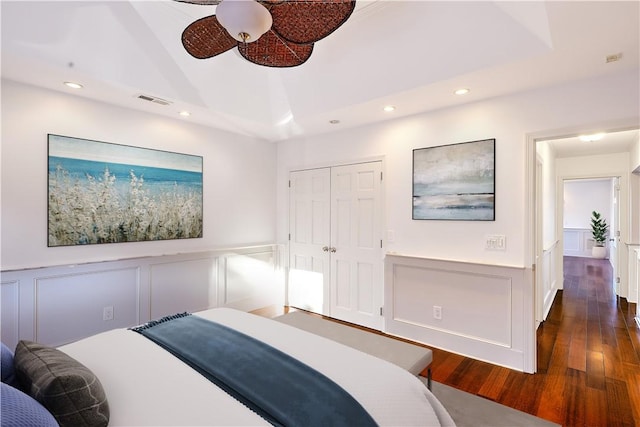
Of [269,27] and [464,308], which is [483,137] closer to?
[464,308]

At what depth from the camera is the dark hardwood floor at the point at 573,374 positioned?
2143 mm

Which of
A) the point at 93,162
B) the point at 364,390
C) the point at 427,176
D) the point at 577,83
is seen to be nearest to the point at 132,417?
the point at 364,390

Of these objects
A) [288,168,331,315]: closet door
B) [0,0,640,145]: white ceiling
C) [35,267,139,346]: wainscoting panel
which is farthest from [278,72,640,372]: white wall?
[35,267,139,346]: wainscoting panel

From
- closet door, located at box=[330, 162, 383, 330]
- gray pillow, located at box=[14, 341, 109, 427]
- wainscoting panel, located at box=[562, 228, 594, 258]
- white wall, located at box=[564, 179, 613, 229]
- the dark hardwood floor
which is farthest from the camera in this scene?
wainscoting panel, located at box=[562, 228, 594, 258]

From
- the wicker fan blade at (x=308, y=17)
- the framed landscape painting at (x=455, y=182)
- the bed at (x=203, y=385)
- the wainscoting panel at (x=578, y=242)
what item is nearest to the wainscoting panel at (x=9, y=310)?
the bed at (x=203, y=385)

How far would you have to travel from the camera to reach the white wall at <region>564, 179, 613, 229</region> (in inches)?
360

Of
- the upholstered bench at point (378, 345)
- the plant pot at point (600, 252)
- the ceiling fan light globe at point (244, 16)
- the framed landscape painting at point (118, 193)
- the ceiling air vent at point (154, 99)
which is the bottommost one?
the plant pot at point (600, 252)

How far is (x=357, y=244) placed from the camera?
380 cm

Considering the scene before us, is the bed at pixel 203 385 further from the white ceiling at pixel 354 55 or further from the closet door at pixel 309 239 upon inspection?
the closet door at pixel 309 239

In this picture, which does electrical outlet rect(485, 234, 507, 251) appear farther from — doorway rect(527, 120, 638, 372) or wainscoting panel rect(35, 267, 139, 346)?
wainscoting panel rect(35, 267, 139, 346)

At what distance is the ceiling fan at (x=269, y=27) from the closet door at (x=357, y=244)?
2030 mm

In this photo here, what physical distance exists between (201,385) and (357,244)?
8.71ft

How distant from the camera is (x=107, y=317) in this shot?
2.99m

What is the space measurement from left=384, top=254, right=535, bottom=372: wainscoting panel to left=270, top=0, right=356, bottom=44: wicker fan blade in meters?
2.38
